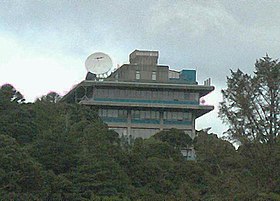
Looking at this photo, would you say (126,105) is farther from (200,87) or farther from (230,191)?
(230,191)

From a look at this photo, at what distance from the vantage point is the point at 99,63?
289 ft

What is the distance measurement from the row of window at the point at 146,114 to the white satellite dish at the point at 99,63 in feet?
20.1

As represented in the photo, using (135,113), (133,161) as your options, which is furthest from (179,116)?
(133,161)

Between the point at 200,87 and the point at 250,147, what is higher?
the point at 200,87

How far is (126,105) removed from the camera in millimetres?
91750

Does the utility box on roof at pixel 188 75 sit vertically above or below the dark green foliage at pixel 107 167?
above

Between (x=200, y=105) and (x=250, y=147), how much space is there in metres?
61.9

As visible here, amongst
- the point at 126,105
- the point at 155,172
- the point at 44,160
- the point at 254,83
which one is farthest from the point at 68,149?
the point at 126,105

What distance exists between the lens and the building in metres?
92.3

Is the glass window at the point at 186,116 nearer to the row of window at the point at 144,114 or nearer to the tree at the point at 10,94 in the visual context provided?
the row of window at the point at 144,114

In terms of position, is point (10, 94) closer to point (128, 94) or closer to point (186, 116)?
point (128, 94)

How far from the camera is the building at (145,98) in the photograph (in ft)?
303

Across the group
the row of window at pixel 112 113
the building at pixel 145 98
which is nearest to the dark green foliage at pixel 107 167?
the building at pixel 145 98

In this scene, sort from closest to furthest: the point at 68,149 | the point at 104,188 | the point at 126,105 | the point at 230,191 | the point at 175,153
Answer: the point at 230,191, the point at 104,188, the point at 68,149, the point at 175,153, the point at 126,105
